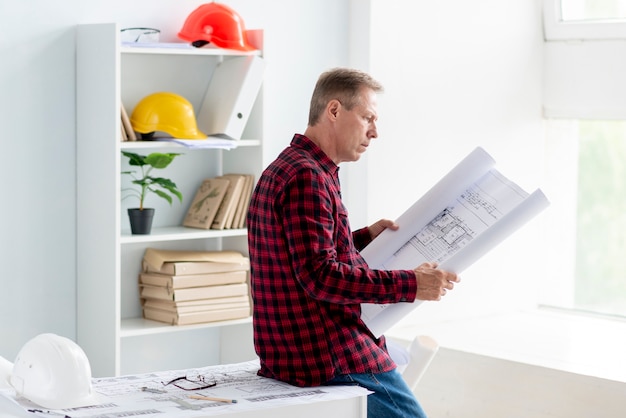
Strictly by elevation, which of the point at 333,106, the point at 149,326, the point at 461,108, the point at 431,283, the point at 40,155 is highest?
the point at 461,108

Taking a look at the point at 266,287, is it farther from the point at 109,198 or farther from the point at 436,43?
the point at 436,43

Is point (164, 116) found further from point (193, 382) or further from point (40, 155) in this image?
point (193, 382)

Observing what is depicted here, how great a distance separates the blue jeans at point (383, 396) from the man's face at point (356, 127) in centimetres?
49

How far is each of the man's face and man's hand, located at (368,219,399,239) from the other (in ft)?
0.82

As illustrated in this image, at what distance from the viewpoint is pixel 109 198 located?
10.6ft

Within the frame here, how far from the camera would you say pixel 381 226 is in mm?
2564

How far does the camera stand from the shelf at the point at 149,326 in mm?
3369

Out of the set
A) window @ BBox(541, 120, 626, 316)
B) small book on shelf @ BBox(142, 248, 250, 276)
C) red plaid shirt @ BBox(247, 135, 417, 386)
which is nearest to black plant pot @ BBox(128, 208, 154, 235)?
small book on shelf @ BBox(142, 248, 250, 276)

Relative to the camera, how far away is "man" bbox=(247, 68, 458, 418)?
2150 millimetres

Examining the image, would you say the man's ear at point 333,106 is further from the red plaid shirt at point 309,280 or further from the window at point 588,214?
the window at point 588,214

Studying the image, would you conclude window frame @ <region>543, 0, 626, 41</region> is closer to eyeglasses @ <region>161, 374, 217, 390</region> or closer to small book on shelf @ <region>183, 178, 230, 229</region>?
small book on shelf @ <region>183, 178, 230, 229</region>

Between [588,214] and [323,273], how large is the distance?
2.60 m

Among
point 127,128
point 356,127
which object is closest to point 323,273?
point 356,127

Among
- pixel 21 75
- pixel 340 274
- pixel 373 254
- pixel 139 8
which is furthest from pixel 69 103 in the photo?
pixel 340 274
